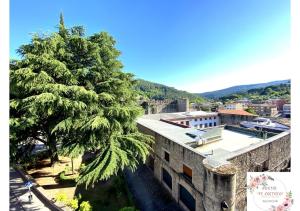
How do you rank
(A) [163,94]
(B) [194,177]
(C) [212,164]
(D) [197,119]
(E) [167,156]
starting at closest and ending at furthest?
(C) [212,164] → (B) [194,177] → (E) [167,156] → (D) [197,119] → (A) [163,94]

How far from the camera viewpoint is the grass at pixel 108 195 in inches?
420

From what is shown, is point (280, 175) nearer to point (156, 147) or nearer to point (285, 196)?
point (285, 196)

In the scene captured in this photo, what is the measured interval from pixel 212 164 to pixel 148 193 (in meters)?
6.97

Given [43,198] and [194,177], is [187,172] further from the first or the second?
[43,198]

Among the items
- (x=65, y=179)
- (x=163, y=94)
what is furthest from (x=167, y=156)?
(x=163, y=94)

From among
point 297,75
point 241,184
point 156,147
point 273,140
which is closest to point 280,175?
point 241,184

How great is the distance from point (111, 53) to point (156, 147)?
8048 mm

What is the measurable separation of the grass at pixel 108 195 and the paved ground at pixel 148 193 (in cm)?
81

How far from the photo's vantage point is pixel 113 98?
35.6ft

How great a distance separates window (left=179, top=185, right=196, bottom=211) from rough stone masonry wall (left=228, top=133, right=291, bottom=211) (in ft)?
8.15

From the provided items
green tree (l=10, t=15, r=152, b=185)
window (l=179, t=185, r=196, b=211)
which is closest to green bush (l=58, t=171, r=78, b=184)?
green tree (l=10, t=15, r=152, b=185)

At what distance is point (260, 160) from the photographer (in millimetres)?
9203

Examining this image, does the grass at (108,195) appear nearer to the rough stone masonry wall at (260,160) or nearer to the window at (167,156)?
the window at (167,156)

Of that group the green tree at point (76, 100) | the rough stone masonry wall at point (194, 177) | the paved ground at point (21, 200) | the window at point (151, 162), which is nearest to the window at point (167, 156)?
the rough stone masonry wall at point (194, 177)
